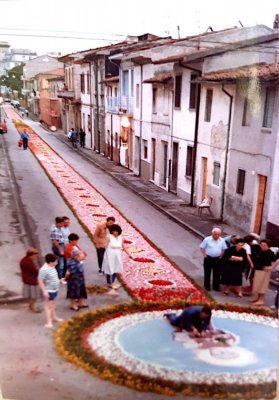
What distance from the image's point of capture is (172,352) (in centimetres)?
457

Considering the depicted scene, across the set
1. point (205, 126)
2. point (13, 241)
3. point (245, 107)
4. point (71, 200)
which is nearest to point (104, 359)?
point (13, 241)

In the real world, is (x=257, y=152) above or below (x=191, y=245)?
above

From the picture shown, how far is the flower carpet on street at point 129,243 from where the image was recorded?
5.93 m

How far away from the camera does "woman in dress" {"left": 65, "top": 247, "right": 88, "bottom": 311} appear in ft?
17.9

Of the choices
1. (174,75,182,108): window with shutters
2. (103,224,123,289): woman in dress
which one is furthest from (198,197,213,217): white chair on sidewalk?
(174,75,182,108): window with shutters

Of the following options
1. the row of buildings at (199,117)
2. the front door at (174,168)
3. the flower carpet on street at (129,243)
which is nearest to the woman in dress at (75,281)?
the flower carpet on street at (129,243)

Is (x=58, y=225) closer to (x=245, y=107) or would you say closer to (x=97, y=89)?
(x=245, y=107)

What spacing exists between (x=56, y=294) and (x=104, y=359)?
3.44 feet

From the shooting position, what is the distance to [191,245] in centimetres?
715

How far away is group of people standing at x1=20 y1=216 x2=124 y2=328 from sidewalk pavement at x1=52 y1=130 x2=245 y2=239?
1809mm

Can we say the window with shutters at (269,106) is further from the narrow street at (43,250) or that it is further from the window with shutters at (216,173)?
the narrow street at (43,250)

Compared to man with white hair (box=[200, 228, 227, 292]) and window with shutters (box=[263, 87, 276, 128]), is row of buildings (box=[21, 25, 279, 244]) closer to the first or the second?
window with shutters (box=[263, 87, 276, 128])

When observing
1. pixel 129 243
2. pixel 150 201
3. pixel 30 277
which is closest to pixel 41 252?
pixel 30 277

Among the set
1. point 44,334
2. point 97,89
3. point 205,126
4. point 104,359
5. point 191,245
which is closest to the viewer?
point 104,359
